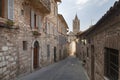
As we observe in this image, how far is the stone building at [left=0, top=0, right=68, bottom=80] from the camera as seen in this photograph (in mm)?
9742

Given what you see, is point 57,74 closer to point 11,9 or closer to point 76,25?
point 11,9

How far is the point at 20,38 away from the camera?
12102 mm

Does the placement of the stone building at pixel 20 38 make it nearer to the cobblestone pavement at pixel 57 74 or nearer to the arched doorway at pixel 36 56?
the arched doorway at pixel 36 56

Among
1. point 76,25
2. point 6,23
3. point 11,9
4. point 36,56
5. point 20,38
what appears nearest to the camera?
point 6,23

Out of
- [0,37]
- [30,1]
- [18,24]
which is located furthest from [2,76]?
[30,1]

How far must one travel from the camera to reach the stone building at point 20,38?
9742mm

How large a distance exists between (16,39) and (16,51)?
0.71 metres

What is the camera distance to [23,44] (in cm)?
1316

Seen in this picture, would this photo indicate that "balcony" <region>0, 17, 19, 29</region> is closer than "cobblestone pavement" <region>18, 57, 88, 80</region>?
Yes

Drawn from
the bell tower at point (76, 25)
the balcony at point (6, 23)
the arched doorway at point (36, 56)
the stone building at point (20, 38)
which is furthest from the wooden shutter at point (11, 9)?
the bell tower at point (76, 25)

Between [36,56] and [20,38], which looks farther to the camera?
[36,56]

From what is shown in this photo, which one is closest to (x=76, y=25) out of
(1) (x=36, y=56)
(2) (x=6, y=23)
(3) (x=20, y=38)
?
(1) (x=36, y=56)

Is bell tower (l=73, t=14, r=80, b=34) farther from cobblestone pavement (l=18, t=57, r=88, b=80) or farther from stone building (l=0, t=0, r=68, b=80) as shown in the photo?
cobblestone pavement (l=18, t=57, r=88, b=80)

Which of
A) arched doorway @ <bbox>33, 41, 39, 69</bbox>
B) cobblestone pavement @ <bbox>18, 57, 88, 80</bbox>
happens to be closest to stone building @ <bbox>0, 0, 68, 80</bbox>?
arched doorway @ <bbox>33, 41, 39, 69</bbox>
